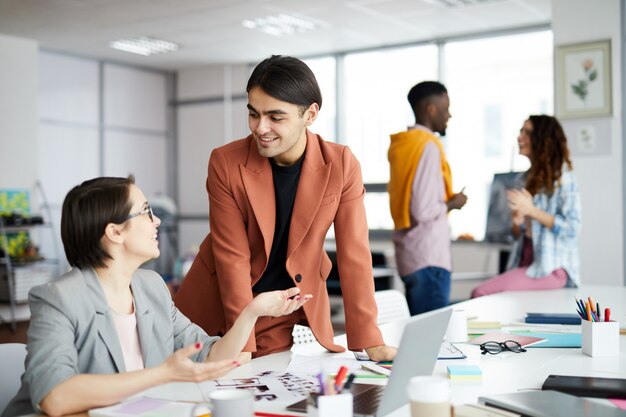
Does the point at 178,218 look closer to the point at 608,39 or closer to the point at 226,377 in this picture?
the point at 608,39

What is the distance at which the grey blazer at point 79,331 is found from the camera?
5.04ft

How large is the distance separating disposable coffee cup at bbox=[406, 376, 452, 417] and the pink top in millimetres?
807

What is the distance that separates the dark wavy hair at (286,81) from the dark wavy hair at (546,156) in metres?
1.93

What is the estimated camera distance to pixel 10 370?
1854 millimetres

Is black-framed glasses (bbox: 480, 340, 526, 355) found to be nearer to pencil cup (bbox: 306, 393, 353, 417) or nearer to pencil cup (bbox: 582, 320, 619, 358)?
pencil cup (bbox: 582, 320, 619, 358)

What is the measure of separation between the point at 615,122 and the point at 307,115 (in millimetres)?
4240

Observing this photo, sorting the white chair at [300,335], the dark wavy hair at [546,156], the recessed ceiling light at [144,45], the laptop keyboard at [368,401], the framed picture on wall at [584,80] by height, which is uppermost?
the recessed ceiling light at [144,45]

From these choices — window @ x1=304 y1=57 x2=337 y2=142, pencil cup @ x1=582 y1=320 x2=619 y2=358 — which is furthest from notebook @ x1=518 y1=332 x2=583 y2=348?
window @ x1=304 y1=57 x2=337 y2=142

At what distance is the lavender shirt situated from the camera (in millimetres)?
3555

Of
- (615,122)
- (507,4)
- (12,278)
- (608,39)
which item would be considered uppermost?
(507,4)

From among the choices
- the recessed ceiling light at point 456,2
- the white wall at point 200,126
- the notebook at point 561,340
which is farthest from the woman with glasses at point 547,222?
the white wall at point 200,126

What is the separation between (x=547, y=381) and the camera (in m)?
1.68

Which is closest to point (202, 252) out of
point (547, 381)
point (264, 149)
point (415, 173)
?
point (264, 149)

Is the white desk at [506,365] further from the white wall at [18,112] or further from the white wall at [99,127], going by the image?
the white wall at [99,127]
